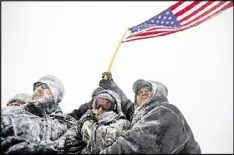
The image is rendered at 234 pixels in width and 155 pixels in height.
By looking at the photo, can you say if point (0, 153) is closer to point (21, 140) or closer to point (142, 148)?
point (21, 140)

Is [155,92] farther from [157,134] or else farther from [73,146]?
[73,146]

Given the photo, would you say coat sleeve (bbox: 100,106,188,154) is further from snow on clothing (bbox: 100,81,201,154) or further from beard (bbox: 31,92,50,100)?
beard (bbox: 31,92,50,100)

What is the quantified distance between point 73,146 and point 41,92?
152cm

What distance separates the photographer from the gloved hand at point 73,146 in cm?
555

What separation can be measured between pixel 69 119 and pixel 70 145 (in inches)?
48.2

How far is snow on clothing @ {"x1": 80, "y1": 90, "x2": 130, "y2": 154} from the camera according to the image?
552 centimetres

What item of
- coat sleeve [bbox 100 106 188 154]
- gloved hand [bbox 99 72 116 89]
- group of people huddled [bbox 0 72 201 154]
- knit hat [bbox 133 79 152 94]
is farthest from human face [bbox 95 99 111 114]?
gloved hand [bbox 99 72 116 89]

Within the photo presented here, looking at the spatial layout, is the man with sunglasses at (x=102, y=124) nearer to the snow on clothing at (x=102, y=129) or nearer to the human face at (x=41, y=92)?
the snow on clothing at (x=102, y=129)

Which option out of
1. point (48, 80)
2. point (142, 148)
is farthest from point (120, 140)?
point (48, 80)

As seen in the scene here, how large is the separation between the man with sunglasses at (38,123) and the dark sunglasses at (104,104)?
813 millimetres

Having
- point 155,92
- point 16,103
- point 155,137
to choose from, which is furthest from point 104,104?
point 16,103

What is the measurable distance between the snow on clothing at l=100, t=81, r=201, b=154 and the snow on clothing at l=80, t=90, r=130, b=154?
29 cm

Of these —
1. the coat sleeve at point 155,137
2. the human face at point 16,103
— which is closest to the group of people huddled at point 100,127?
the coat sleeve at point 155,137

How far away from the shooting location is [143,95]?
633 centimetres
